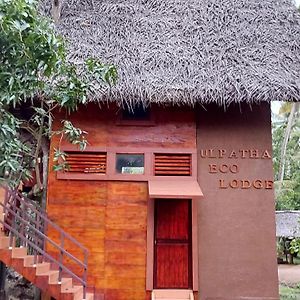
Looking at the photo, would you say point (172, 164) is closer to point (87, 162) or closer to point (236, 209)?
point (236, 209)

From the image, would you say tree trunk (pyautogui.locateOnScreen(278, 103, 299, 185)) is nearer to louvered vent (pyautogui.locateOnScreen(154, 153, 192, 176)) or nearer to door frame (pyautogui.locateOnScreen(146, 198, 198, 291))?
louvered vent (pyautogui.locateOnScreen(154, 153, 192, 176))

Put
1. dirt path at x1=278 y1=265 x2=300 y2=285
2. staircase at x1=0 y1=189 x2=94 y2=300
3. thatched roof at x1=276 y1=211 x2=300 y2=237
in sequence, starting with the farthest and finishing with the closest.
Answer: thatched roof at x1=276 y1=211 x2=300 y2=237, dirt path at x1=278 y1=265 x2=300 y2=285, staircase at x1=0 y1=189 x2=94 y2=300

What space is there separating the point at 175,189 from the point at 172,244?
112cm

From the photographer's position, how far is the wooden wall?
7027mm

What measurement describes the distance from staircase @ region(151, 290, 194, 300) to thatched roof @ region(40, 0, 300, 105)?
10.9 ft

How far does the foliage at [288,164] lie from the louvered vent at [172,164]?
12778 mm

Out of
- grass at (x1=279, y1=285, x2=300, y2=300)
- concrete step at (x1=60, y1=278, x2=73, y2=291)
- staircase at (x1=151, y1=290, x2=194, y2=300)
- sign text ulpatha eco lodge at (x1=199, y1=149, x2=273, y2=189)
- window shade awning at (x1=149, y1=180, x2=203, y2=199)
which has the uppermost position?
sign text ulpatha eco lodge at (x1=199, y1=149, x2=273, y2=189)

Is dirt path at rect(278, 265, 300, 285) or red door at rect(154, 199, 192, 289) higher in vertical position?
red door at rect(154, 199, 192, 289)

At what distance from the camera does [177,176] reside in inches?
291

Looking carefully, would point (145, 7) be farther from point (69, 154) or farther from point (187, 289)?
point (187, 289)

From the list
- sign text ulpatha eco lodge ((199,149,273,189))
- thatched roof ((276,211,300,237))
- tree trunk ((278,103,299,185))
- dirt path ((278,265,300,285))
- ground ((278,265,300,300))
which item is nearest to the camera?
sign text ulpatha eco lodge ((199,149,273,189))

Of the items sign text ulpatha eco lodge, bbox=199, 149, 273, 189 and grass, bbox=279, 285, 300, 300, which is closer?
sign text ulpatha eco lodge, bbox=199, 149, 273, 189

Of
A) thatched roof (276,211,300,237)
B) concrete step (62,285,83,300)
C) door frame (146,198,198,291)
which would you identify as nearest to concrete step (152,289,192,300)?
door frame (146,198,198,291)

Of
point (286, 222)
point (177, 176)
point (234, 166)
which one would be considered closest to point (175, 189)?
point (177, 176)
